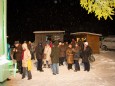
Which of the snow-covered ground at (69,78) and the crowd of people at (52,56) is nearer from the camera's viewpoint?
the snow-covered ground at (69,78)

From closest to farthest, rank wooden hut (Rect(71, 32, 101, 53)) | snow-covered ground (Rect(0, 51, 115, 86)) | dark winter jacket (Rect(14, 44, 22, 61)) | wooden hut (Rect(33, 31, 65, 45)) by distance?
snow-covered ground (Rect(0, 51, 115, 86)), dark winter jacket (Rect(14, 44, 22, 61)), wooden hut (Rect(71, 32, 101, 53)), wooden hut (Rect(33, 31, 65, 45))

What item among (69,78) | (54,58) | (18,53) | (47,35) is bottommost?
(69,78)

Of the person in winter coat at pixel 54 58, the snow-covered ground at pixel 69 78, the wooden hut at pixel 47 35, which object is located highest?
the wooden hut at pixel 47 35

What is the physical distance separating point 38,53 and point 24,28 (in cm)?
4408

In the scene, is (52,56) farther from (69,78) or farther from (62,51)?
(62,51)

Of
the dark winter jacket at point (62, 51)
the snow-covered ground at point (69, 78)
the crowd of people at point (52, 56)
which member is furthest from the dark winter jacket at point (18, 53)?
the dark winter jacket at point (62, 51)

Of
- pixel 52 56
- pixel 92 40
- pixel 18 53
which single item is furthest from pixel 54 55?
pixel 92 40

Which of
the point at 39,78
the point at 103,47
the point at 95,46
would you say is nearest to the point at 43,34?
the point at 95,46

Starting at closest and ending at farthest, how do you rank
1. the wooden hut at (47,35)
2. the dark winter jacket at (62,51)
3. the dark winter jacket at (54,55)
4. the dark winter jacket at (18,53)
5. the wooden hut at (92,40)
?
the dark winter jacket at (18,53)
the dark winter jacket at (54,55)
the dark winter jacket at (62,51)
the wooden hut at (92,40)
the wooden hut at (47,35)

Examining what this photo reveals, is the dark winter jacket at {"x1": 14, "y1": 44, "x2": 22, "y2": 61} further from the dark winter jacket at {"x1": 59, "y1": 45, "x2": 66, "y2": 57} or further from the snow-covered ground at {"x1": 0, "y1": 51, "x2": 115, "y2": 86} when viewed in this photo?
the dark winter jacket at {"x1": 59, "y1": 45, "x2": 66, "y2": 57}

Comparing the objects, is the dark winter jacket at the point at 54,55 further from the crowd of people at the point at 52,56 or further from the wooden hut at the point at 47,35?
the wooden hut at the point at 47,35

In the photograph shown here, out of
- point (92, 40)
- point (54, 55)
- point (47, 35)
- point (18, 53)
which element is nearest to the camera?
point (18, 53)

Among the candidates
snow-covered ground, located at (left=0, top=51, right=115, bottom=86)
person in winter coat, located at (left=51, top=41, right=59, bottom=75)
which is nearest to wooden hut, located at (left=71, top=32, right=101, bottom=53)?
snow-covered ground, located at (left=0, top=51, right=115, bottom=86)

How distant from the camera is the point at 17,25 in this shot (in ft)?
197
